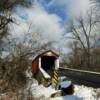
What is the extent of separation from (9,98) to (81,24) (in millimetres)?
38408

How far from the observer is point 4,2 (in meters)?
20.5

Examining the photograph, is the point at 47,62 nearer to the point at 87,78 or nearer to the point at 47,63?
→ the point at 47,63

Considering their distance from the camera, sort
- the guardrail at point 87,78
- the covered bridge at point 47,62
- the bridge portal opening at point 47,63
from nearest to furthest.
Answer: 1. the guardrail at point 87,78
2. the covered bridge at point 47,62
3. the bridge portal opening at point 47,63

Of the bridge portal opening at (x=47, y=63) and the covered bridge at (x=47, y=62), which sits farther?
the bridge portal opening at (x=47, y=63)

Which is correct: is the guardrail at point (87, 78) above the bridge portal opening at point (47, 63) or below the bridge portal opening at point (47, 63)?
above

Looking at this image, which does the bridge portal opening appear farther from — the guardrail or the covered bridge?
the guardrail

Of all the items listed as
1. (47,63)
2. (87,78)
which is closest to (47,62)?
(47,63)

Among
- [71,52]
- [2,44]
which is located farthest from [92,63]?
[2,44]

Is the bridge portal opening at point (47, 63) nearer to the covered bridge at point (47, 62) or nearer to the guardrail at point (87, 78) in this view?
the covered bridge at point (47, 62)

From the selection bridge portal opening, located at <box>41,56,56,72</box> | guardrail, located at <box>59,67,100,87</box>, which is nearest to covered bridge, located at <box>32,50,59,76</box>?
Result: bridge portal opening, located at <box>41,56,56,72</box>

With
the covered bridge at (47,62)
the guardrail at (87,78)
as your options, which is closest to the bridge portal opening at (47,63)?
the covered bridge at (47,62)

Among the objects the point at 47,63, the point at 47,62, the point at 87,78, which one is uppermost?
the point at 87,78

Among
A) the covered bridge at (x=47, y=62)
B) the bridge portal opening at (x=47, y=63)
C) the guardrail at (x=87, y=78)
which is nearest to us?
the guardrail at (x=87, y=78)

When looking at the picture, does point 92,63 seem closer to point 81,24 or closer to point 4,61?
point 81,24
